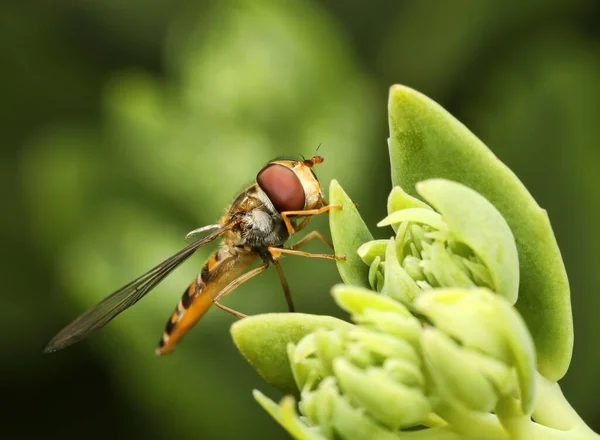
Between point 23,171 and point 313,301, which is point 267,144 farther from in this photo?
point 23,171

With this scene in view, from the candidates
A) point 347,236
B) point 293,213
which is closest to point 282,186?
→ point 293,213

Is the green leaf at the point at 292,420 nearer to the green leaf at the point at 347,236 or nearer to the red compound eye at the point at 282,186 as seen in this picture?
the green leaf at the point at 347,236

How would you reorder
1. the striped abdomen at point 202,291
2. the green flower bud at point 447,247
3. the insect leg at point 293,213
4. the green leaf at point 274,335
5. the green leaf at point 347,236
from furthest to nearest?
1. the striped abdomen at point 202,291
2. the insect leg at point 293,213
3. the green leaf at point 347,236
4. the green leaf at point 274,335
5. the green flower bud at point 447,247

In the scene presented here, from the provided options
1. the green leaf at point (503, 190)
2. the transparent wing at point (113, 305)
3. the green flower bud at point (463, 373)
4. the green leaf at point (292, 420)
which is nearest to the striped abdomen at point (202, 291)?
the transparent wing at point (113, 305)

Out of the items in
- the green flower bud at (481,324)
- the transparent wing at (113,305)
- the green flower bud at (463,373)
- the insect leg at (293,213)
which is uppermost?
the green flower bud at (481,324)

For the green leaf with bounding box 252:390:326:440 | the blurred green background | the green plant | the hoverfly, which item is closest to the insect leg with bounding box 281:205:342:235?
the hoverfly

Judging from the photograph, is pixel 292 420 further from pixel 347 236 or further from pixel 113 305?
pixel 113 305

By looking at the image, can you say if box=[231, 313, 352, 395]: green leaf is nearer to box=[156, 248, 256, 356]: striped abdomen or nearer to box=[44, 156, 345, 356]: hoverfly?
box=[44, 156, 345, 356]: hoverfly
